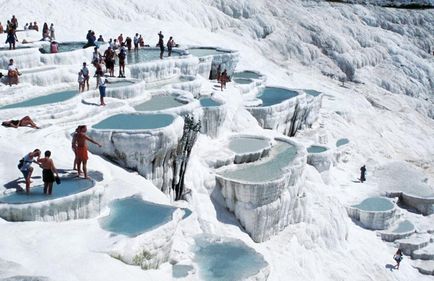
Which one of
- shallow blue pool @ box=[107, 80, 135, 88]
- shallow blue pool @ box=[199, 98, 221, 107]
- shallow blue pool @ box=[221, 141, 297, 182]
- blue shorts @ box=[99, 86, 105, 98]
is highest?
blue shorts @ box=[99, 86, 105, 98]

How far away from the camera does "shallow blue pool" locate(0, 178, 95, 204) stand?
32.5ft

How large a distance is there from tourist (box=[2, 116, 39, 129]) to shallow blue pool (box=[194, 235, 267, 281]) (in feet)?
15.3

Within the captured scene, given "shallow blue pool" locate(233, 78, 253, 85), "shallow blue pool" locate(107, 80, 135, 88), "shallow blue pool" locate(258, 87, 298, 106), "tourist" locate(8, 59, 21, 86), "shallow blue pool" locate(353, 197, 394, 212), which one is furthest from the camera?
"shallow blue pool" locate(233, 78, 253, 85)

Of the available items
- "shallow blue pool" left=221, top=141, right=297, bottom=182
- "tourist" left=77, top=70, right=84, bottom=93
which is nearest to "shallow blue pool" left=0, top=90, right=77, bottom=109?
"tourist" left=77, top=70, right=84, bottom=93

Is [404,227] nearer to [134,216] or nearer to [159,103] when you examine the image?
[159,103]

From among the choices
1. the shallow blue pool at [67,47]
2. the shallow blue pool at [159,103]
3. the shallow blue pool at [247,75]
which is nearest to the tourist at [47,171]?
the shallow blue pool at [159,103]

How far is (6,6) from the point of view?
27.0 meters

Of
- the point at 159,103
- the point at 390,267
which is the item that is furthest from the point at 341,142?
the point at 159,103

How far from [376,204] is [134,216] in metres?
12.9

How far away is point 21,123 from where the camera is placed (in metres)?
13.1

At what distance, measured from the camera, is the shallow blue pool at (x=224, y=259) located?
1095 centimetres

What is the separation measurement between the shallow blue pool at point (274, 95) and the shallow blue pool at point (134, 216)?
39.7 feet

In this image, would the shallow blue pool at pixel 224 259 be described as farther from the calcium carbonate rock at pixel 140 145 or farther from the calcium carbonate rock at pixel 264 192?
the calcium carbonate rock at pixel 264 192

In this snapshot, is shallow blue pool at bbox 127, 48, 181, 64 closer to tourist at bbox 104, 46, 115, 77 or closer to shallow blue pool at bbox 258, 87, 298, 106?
tourist at bbox 104, 46, 115, 77
